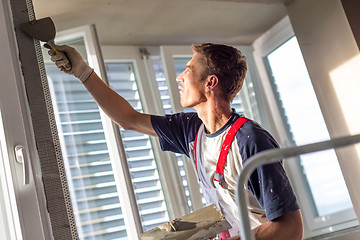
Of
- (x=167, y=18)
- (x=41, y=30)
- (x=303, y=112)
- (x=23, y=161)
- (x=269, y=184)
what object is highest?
(x=167, y=18)

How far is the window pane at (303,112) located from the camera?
3.18 m

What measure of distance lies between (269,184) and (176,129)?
1.99 feet

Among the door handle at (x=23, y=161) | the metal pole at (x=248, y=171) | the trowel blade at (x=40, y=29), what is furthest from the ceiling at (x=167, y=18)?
the metal pole at (x=248, y=171)

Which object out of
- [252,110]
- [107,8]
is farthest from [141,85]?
[252,110]

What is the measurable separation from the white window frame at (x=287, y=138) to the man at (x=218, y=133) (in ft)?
4.59

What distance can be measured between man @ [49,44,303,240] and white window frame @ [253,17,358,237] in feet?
4.59

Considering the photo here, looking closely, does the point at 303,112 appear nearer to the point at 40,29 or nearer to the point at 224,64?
the point at 224,64

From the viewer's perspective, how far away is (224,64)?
79.4 inches

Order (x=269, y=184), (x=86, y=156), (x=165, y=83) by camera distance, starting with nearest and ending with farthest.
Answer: (x=269, y=184), (x=86, y=156), (x=165, y=83)

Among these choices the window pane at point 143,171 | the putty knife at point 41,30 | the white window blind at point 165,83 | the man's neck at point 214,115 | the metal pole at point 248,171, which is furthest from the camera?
the white window blind at point 165,83

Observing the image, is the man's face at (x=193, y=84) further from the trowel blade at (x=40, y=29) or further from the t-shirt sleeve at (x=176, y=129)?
the trowel blade at (x=40, y=29)

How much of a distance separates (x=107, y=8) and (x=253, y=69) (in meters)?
1.36

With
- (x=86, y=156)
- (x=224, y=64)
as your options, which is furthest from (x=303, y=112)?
(x=86, y=156)

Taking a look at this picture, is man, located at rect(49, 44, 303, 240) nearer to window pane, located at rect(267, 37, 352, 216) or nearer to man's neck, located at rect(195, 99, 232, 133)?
man's neck, located at rect(195, 99, 232, 133)
